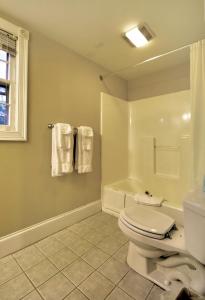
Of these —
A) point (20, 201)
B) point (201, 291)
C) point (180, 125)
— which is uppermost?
point (180, 125)

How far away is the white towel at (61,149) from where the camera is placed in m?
1.76

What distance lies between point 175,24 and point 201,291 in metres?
2.24

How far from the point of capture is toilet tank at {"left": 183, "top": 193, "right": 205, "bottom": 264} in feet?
2.83

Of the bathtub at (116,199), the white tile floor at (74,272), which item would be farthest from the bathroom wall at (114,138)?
the white tile floor at (74,272)

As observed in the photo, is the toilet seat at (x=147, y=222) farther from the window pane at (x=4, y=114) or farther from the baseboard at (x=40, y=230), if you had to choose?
the window pane at (x=4, y=114)

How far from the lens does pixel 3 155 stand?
4.95 ft

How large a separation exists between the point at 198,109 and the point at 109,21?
124cm

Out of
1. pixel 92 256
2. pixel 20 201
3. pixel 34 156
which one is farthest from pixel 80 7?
pixel 92 256

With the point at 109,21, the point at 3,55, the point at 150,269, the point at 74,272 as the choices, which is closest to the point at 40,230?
the point at 74,272

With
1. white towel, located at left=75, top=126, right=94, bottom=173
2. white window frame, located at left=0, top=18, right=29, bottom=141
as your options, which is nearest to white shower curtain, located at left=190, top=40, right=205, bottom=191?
white towel, located at left=75, top=126, right=94, bottom=173

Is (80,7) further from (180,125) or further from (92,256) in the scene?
(92,256)

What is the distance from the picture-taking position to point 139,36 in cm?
180

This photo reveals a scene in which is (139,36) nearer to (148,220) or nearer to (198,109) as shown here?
(198,109)

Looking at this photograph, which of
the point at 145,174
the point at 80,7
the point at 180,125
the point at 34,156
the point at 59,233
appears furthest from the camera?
the point at 145,174
